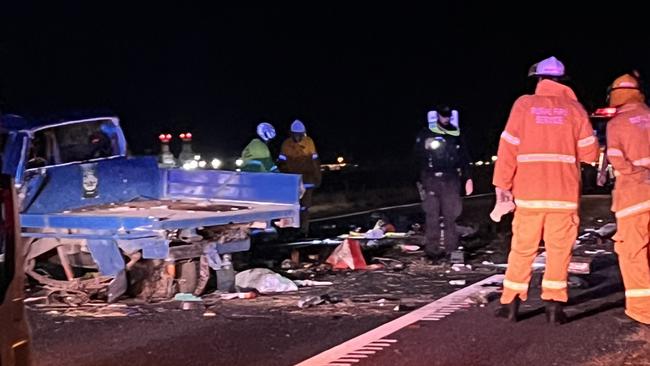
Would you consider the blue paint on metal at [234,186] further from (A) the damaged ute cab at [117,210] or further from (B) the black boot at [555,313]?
(B) the black boot at [555,313]

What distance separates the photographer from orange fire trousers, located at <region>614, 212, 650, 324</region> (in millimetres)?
6574

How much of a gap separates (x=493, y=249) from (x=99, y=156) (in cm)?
510

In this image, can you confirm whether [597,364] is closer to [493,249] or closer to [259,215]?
[259,215]

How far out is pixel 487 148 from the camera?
98.4 ft

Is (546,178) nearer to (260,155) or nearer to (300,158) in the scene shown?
(260,155)

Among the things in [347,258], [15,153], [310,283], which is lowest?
[310,283]

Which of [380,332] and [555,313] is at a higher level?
[555,313]

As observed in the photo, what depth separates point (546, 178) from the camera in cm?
647

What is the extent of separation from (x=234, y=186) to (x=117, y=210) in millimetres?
1292

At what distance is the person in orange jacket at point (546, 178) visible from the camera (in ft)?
21.2

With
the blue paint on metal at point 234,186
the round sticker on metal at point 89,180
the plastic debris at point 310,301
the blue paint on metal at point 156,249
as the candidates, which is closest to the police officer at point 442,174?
the blue paint on metal at point 234,186

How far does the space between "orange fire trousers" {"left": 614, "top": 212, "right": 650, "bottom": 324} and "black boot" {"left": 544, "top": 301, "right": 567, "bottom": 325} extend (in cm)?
50

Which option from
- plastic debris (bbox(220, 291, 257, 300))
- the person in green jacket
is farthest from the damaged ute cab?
the person in green jacket

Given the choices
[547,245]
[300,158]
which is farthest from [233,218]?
[300,158]
